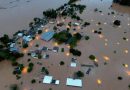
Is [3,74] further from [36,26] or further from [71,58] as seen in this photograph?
[36,26]

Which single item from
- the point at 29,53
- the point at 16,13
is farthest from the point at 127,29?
the point at 16,13

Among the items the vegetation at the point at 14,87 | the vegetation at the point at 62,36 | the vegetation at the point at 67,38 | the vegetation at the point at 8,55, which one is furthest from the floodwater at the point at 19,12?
the vegetation at the point at 14,87

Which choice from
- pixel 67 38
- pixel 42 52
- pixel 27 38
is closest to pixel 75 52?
pixel 67 38

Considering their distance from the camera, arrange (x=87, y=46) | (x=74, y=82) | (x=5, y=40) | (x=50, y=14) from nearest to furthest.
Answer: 1. (x=74, y=82)
2. (x=5, y=40)
3. (x=87, y=46)
4. (x=50, y=14)

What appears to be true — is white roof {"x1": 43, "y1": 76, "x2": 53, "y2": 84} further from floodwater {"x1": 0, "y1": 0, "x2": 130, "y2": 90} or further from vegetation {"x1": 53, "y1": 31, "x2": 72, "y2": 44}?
vegetation {"x1": 53, "y1": 31, "x2": 72, "y2": 44}

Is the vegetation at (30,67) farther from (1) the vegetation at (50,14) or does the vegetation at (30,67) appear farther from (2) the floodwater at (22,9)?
(1) the vegetation at (50,14)

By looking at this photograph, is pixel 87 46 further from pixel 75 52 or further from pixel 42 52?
pixel 42 52

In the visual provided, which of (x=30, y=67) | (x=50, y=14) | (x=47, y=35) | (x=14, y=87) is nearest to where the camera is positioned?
(x=14, y=87)

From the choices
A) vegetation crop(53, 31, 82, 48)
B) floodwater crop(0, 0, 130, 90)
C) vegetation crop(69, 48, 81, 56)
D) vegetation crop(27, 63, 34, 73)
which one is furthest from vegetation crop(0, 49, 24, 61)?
vegetation crop(69, 48, 81, 56)

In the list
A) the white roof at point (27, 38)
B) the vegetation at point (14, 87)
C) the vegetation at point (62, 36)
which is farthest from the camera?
the white roof at point (27, 38)

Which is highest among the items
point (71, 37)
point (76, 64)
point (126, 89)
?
point (71, 37)

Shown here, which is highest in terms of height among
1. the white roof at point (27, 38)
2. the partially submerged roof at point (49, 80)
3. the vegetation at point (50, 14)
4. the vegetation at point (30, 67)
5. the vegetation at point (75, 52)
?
the vegetation at point (50, 14)
